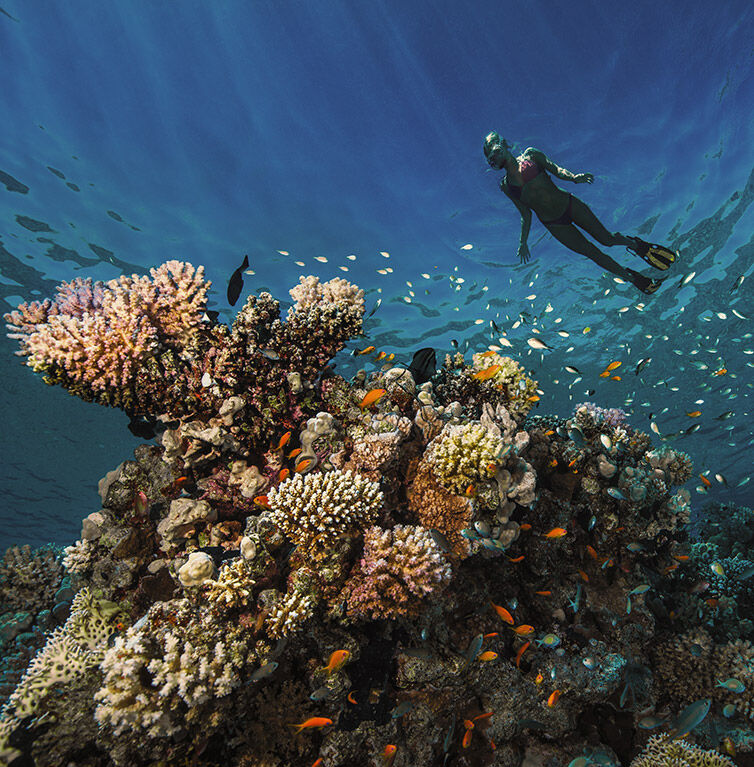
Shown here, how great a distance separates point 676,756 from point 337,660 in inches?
171

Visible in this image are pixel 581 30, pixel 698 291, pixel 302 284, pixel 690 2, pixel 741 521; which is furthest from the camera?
pixel 698 291

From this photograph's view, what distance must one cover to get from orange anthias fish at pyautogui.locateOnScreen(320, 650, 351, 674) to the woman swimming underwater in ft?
28.5

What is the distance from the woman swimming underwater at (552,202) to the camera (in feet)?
25.2

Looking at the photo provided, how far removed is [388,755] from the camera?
10.3 ft

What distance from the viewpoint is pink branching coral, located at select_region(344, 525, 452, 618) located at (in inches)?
118

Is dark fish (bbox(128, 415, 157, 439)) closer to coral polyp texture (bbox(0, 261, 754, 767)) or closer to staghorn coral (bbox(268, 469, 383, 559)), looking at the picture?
coral polyp texture (bbox(0, 261, 754, 767))

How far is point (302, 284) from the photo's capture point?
5141 mm

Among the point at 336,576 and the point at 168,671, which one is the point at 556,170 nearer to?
the point at 336,576

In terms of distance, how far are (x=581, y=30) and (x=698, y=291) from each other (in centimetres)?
1482

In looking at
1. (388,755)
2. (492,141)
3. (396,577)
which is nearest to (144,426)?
(396,577)

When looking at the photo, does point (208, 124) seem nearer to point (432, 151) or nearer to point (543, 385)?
point (432, 151)

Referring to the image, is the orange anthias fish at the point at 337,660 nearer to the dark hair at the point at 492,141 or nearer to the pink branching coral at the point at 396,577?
the pink branching coral at the point at 396,577

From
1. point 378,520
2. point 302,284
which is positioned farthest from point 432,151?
point 378,520

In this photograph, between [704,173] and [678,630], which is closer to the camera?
[678,630]
